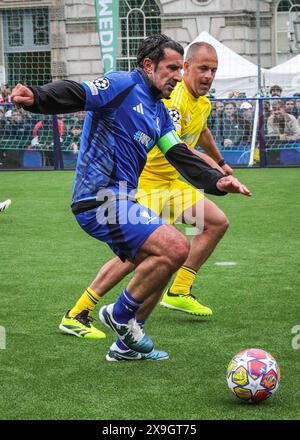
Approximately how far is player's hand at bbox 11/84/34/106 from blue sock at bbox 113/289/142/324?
1309 mm

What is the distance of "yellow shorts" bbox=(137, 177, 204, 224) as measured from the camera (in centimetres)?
743

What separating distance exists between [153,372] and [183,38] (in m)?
27.9

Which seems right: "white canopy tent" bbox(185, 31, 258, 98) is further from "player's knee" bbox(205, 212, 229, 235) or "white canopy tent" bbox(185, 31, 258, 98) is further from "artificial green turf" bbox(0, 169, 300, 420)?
"player's knee" bbox(205, 212, 229, 235)

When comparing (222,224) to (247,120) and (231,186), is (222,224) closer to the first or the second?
(231,186)

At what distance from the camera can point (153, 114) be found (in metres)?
6.01

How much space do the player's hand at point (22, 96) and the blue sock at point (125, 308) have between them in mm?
1309

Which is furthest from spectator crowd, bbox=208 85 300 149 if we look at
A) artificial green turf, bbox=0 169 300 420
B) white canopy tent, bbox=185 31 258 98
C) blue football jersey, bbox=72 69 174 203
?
blue football jersey, bbox=72 69 174 203

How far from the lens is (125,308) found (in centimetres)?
576

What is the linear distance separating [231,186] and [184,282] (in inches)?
72.0

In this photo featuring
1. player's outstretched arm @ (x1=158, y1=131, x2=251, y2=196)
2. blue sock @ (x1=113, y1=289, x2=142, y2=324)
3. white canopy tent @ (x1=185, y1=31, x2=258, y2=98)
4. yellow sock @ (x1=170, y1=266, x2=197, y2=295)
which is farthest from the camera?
white canopy tent @ (x1=185, y1=31, x2=258, y2=98)

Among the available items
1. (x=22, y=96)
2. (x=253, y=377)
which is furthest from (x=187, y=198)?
(x=253, y=377)

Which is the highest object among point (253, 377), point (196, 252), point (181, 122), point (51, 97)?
point (51, 97)

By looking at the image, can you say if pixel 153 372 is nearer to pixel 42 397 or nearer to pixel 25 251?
pixel 42 397

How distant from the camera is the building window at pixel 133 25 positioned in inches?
1278
